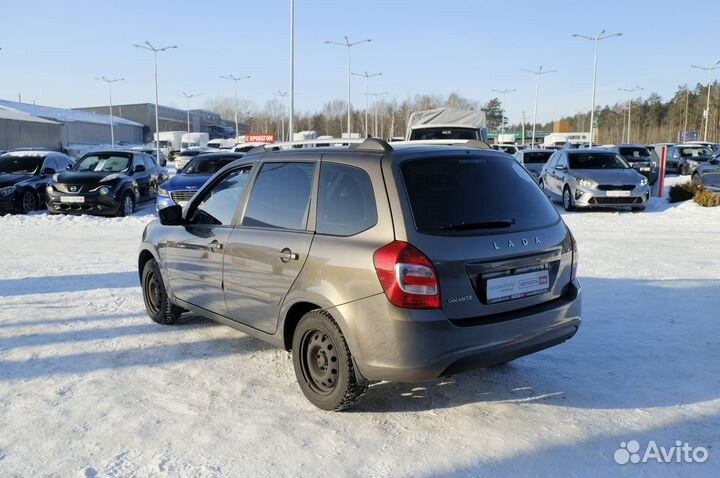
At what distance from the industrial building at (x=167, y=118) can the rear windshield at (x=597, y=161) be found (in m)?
103

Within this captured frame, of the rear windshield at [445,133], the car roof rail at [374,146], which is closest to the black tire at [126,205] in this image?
the rear windshield at [445,133]

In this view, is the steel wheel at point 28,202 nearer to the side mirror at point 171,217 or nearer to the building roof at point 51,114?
the side mirror at point 171,217

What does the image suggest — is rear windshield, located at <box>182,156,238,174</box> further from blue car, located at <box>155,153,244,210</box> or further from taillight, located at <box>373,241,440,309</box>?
taillight, located at <box>373,241,440,309</box>

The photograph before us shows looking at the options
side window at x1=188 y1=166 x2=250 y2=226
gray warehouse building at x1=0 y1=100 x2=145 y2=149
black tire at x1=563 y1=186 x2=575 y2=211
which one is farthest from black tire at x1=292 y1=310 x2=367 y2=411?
gray warehouse building at x1=0 y1=100 x2=145 y2=149

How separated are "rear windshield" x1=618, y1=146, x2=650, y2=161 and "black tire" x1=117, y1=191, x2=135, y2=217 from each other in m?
20.2

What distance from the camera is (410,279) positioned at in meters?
3.31

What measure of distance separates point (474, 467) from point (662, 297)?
4.50 metres

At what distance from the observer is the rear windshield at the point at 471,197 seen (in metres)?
3.51

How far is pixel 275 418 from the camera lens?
12.4 feet

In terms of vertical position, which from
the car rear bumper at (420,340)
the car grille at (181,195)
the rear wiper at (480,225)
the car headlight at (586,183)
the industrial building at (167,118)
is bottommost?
the car rear bumper at (420,340)

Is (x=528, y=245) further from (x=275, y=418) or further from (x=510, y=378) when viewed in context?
(x=275, y=418)

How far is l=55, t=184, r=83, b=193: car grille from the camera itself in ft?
46.4

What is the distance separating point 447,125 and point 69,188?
36.8 feet

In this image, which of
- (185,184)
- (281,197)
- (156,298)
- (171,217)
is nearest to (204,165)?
(185,184)
